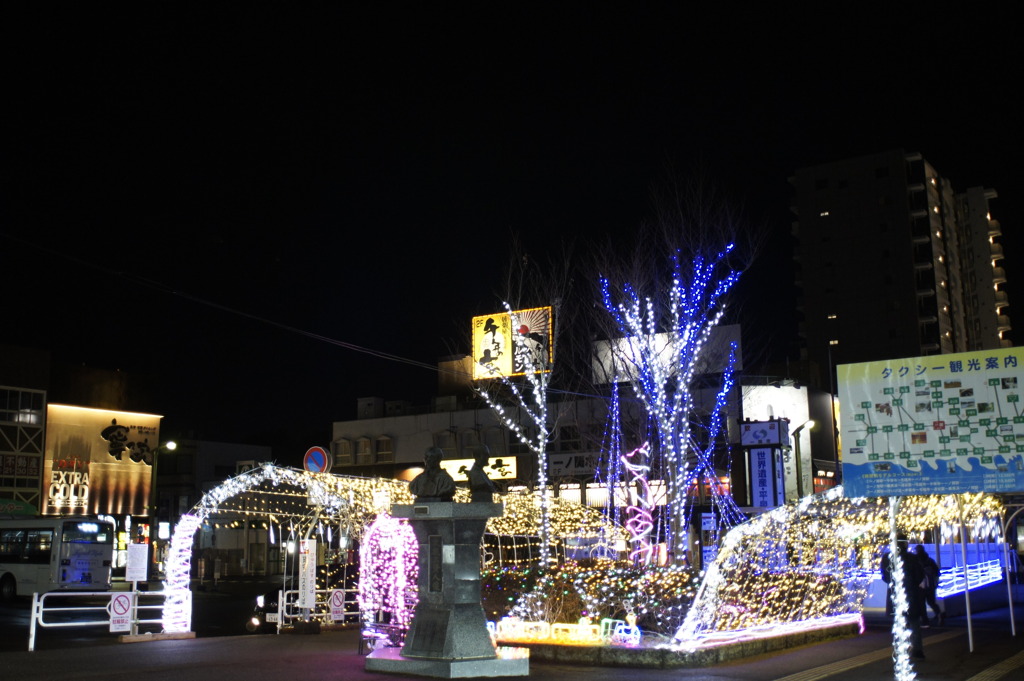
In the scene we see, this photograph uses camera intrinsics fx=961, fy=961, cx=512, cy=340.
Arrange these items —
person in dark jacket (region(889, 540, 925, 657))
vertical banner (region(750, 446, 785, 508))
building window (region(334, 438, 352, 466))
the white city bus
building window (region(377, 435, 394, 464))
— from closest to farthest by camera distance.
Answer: person in dark jacket (region(889, 540, 925, 657))
the white city bus
vertical banner (region(750, 446, 785, 508))
building window (region(377, 435, 394, 464))
building window (region(334, 438, 352, 466))

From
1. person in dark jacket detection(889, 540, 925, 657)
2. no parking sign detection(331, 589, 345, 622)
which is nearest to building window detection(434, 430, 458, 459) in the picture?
no parking sign detection(331, 589, 345, 622)

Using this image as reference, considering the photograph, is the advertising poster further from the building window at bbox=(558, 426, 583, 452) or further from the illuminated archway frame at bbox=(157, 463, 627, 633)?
the building window at bbox=(558, 426, 583, 452)

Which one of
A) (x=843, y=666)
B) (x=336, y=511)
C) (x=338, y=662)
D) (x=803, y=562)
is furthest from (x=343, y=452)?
(x=843, y=666)

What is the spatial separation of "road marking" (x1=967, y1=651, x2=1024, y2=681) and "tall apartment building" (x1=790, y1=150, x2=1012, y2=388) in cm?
5236

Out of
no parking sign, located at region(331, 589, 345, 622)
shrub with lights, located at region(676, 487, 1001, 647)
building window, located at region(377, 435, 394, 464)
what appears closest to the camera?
shrub with lights, located at region(676, 487, 1001, 647)

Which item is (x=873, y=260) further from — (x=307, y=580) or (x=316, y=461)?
(x=307, y=580)

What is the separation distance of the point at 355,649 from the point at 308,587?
323 cm

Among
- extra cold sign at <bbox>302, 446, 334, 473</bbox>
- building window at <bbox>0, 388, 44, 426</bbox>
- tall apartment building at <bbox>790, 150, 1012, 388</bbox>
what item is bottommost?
extra cold sign at <bbox>302, 446, 334, 473</bbox>

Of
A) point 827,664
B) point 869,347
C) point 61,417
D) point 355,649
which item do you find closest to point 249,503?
point 355,649

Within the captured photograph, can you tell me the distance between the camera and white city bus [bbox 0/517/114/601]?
1100 inches

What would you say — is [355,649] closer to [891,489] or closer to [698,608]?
[698,608]

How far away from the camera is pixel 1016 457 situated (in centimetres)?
1140

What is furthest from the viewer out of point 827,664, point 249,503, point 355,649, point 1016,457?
point 249,503

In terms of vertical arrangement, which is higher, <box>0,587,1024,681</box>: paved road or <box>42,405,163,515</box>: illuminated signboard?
<box>42,405,163,515</box>: illuminated signboard
